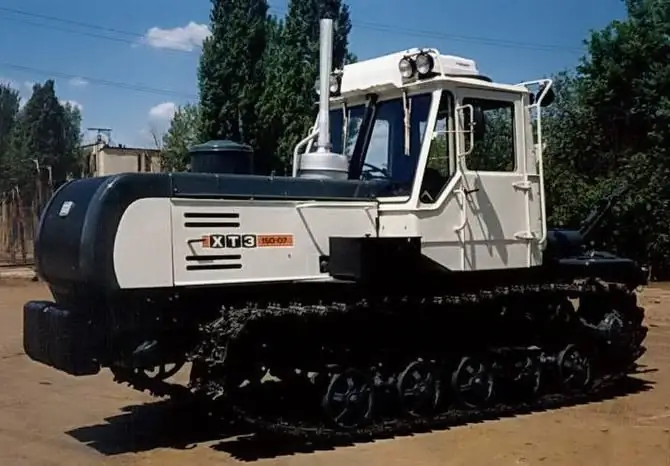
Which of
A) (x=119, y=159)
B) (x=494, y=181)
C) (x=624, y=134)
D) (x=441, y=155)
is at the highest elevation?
(x=119, y=159)

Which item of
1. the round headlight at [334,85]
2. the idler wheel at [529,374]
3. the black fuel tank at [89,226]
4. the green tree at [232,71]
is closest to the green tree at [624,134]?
the green tree at [232,71]

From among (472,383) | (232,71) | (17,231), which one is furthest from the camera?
(17,231)

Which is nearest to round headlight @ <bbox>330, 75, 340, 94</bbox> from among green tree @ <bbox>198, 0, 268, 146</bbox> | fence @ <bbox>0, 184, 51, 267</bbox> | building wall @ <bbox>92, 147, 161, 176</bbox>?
green tree @ <bbox>198, 0, 268, 146</bbox>

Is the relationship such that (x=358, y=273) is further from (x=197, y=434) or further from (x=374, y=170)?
(x=197, y=434)

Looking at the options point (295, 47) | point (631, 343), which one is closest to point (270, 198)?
point (631, 343)

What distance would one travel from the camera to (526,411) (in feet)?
31.3

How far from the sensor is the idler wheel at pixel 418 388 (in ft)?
28.1

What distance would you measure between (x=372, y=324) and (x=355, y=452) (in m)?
1.16

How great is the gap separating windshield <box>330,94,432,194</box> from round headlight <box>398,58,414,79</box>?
218 mm

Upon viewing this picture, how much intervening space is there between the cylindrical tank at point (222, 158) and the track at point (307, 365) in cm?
138

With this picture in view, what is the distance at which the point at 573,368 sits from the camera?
998 cm

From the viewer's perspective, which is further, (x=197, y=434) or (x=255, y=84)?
(x=255, y=84)

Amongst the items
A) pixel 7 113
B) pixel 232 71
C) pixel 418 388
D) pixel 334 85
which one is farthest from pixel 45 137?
pixel 418 388

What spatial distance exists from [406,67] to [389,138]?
69 cm
